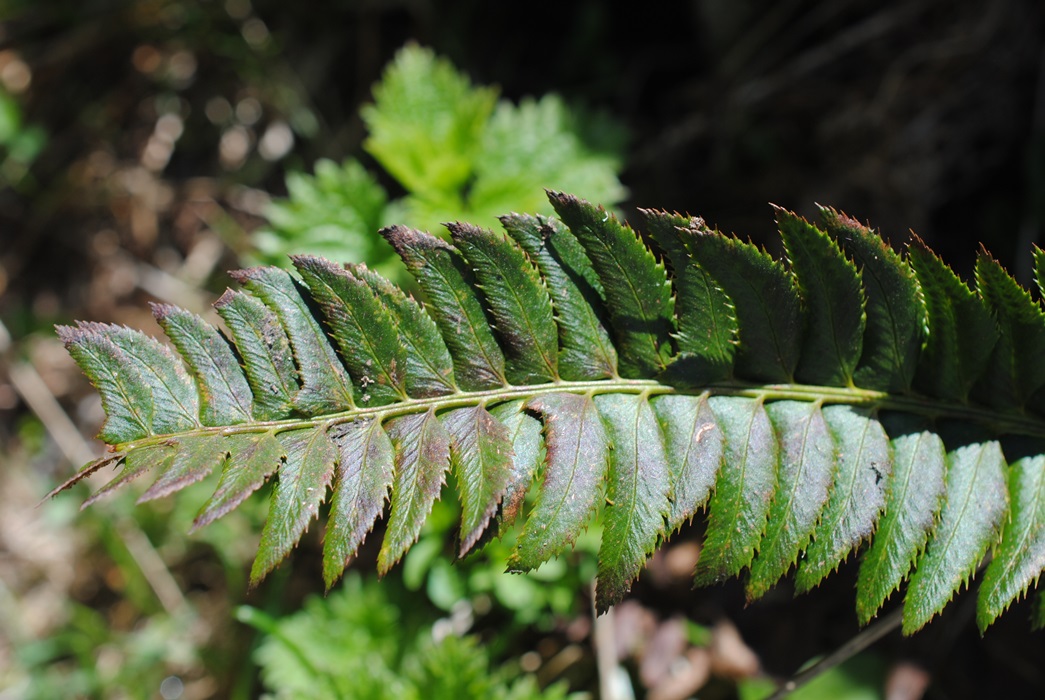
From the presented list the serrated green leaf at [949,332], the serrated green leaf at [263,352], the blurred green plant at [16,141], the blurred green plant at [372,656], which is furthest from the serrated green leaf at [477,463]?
the blurred green plant at [16,141]

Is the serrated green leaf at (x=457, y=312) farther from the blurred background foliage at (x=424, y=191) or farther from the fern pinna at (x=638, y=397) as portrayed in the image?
the blurred background foliage at (x=424, y=191)

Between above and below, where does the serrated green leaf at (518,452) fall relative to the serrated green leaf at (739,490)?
above

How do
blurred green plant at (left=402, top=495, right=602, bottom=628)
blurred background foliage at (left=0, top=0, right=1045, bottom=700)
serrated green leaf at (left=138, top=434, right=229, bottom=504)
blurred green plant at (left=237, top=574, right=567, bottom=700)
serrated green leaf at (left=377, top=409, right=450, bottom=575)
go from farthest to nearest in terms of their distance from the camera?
blurred background foliage at (left=0, top=0, right=1045, bottom=700) → blurred green plant at (left=402, top=495, right=602, bottom=628) → blurred green plant at (left=237, top=574, right=567, bottom=700) → serrated green leaf at (left=377, top=409, right=450, bottom=575) → serrated green leaf at (left=138, top=434, right=229, bottom=504)

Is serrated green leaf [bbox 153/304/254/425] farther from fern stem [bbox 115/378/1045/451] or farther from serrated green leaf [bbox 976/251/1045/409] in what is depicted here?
serrated green leaf [bbox 976/251/1045/409]

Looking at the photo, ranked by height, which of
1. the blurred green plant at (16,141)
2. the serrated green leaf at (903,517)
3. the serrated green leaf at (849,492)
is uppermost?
the blurred green plant at (16,141)

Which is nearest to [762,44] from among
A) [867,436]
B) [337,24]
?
[337,24]

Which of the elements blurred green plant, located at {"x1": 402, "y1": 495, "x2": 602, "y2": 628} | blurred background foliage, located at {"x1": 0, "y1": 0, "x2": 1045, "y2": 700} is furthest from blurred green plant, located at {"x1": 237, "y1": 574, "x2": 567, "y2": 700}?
blurred green plant, located at {"x1": 402, "y1": 495, "x2": 602, "y2": 628}

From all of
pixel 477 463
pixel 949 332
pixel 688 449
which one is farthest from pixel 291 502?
pixel 949 332
